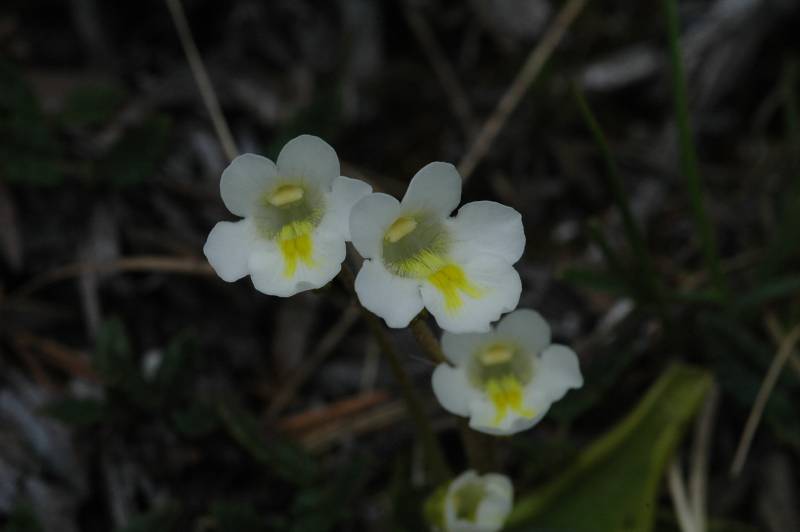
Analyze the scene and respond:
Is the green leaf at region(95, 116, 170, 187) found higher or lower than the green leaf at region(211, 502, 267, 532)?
higher

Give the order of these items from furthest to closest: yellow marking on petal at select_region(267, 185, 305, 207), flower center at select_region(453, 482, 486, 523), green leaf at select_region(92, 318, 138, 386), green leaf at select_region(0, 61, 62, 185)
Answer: green leaf at select_region(0, 61, 62, 185), green leaf at select_region(92, 318, 138, 386), flower center at select_region(453, 482, 486, 523), yellow marking on petal at select_region(267, 185, 305, 207)

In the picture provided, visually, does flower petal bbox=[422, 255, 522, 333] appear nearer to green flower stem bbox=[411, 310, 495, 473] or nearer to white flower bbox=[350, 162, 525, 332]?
white flower bbox=[350, 162, 525, 332]

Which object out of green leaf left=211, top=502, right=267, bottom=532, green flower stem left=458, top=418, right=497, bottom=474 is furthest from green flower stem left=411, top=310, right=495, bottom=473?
green leaf left=211, top=502, right=267, bottom=532

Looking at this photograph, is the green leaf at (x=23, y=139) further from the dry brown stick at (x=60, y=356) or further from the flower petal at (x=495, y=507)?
the flower petal at (x=495, y=507)

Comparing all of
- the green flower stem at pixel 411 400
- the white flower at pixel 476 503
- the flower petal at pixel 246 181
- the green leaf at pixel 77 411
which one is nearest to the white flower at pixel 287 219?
the flower petal at pixel 246 181

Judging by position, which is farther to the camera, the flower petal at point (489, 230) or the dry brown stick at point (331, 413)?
→ the dry brown stick at point (331, 413)

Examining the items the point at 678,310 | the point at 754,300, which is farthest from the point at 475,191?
A: the point at 754,300

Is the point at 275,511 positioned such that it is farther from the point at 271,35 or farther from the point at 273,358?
the point at 271,35
